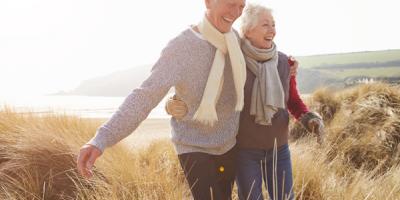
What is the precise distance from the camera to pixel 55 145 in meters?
4.06

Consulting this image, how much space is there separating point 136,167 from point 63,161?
2.52 ft

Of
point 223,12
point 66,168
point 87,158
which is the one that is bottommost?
point 66,168

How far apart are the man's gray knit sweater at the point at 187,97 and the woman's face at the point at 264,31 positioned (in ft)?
0.89

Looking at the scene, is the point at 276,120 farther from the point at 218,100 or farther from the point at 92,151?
the point at 92,151

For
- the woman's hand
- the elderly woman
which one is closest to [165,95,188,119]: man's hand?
the elderly woman

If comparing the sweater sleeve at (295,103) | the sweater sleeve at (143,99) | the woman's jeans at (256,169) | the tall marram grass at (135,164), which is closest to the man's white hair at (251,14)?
the sweater sleeve at (295,103)

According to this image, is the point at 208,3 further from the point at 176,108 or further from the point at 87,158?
the point at 87,158

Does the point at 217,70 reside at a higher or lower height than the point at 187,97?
higher

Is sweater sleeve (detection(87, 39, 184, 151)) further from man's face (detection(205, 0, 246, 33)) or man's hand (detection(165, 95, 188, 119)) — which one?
man's face (detection(205, 0, 246, 33))

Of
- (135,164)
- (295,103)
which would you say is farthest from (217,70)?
(135,164)

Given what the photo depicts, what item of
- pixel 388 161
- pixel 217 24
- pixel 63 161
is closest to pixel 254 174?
pixel 217 24

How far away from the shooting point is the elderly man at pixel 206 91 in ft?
7.77

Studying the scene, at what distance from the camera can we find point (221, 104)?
2.58 metres

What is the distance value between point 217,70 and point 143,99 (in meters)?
0.42
